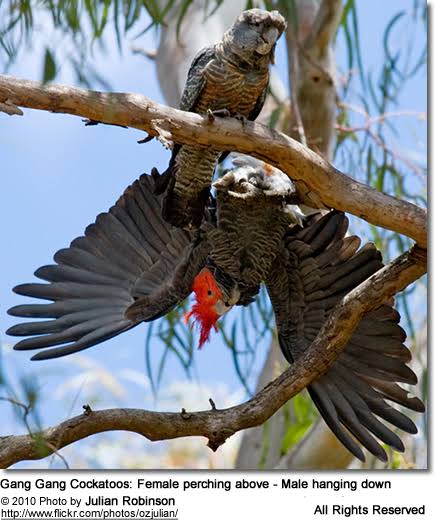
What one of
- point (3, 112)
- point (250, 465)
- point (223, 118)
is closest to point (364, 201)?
point (223, 118)

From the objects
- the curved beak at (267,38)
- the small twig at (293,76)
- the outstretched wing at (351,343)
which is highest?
the small twig at (293,76)

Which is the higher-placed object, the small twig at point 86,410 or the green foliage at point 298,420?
the green foliage at point 298,420

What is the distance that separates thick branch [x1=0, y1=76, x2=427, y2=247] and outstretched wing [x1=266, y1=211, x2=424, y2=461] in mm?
650

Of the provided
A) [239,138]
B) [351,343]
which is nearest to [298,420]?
[351,343]

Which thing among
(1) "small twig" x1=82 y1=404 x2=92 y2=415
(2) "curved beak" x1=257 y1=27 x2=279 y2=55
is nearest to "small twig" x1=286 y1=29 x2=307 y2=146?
(2) "curved beak" x1=257 y1=27 x2=279 y2=55

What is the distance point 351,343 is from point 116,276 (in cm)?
108

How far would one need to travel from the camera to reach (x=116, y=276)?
445cm

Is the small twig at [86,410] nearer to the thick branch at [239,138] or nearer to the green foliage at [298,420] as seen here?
the thick branch at [239,138]

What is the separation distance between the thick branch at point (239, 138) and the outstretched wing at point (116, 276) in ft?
3.58

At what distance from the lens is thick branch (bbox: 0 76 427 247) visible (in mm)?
2863

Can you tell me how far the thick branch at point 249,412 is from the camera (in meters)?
3.08

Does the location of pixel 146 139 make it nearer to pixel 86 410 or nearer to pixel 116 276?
pixel 86 410

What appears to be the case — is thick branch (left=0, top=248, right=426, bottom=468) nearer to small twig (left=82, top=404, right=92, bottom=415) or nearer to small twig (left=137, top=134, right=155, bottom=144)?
small twig (left=82, top=404, right=92, bottom=415)

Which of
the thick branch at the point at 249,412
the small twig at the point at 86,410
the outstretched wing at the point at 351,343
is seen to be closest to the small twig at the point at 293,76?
the outstretched wing at the point at 351,343
